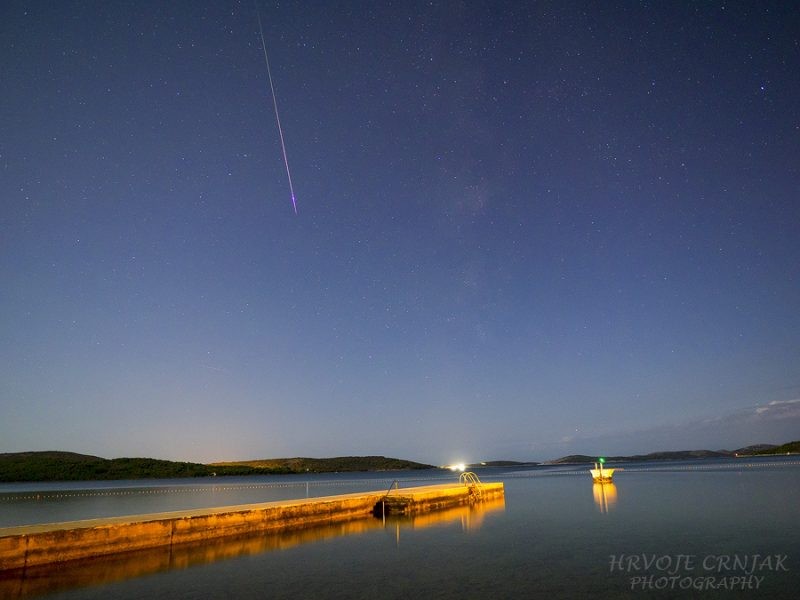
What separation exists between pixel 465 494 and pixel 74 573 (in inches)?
1177

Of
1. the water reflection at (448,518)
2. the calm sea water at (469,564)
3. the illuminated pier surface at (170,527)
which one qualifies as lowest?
the water reflection at (448,518)

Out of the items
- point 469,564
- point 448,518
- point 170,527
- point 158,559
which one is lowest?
point 448,518

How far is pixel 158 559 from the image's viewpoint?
53.2 feet

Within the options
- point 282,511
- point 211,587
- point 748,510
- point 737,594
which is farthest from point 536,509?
point 211,587

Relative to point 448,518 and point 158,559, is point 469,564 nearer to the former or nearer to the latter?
point 158,559

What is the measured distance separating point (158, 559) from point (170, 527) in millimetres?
2053

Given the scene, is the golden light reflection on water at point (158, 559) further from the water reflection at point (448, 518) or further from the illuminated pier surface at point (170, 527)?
the illuminated pier surface at point (170, 527)

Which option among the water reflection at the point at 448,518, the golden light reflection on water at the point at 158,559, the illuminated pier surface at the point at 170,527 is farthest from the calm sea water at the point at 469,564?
the illuminated pier surface at the point at 170,527

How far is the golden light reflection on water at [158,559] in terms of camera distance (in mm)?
13148

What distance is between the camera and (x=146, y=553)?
55.1ft

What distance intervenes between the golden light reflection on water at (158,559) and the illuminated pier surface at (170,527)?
31 centimetres

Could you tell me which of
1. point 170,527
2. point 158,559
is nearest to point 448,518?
point 170,527

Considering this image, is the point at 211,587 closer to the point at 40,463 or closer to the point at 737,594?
the point at 737,594

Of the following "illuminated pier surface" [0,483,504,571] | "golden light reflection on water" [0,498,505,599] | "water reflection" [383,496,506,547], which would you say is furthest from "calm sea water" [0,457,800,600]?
"illuminated pier surface" [0,483,504,571]
